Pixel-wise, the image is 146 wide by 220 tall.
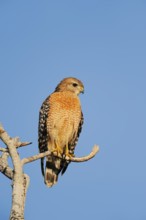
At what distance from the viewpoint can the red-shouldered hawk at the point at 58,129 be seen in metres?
9.28

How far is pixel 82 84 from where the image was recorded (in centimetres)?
1019

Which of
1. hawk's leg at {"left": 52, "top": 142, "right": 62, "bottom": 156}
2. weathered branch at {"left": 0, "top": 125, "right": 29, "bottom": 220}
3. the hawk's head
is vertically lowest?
weathered branch at {"left": 0, "top": 125, "right": 29, "bottom": 220}

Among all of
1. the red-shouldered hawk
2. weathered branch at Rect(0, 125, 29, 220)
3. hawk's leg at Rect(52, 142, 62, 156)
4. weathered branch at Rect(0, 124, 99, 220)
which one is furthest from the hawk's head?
weathered branch at Rect(0, 125, 29, 220)

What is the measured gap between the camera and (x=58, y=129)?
366 inches

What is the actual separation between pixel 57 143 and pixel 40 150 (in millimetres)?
370

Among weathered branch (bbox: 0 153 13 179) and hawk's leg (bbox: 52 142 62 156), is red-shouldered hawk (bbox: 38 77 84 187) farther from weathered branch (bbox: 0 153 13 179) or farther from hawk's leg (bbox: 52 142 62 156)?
weathered branch (bbox: 0 153 13 179)

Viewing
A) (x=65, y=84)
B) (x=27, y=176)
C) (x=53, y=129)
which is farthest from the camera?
(x=65, y=84)

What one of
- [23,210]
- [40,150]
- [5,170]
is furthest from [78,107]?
[23,210]

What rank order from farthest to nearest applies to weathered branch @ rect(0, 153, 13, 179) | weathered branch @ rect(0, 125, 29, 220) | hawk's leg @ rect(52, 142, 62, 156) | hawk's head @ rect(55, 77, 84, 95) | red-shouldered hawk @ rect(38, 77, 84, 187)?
hawk's head @ rect(55, 77, 84, 95) < red-shouldered hawk @ rect(38, 77, 84, 187) < hawk's leg @ rect(52, 142, 62, 156) < weathered branch @ rect(0, 153, 13, 179) < weathered branch @ rect(0, 125, 29, 220)

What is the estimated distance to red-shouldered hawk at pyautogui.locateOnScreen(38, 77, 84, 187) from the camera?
9281 millimetres

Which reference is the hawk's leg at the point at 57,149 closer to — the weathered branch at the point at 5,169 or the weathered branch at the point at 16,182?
the weathered branch at the point at 5,169

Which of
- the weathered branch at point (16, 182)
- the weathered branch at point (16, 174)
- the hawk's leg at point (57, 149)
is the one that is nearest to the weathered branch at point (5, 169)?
the weathered branch at point (16, 174)

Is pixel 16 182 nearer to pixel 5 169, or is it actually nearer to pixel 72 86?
pixel 5 169

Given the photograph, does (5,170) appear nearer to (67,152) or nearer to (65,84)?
(67,152)
